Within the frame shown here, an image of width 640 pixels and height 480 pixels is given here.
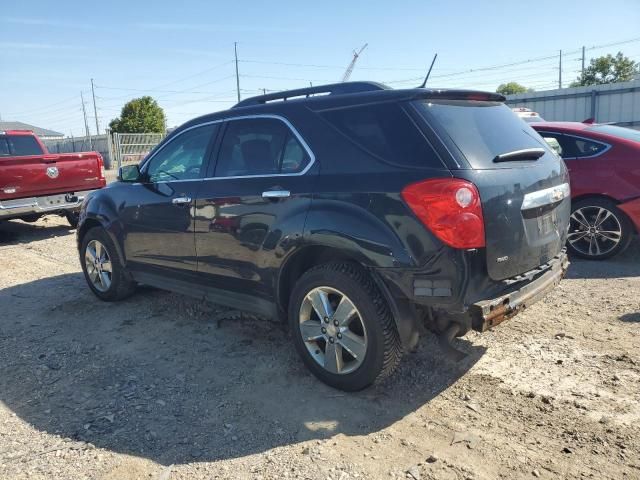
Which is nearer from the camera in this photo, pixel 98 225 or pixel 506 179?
pixel 506 179

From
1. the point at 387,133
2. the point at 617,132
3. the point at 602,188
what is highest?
the point at 387,133

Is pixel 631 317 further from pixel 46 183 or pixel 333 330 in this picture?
pixel 46 183

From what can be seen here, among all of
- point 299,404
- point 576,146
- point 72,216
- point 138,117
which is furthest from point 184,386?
point 138,117

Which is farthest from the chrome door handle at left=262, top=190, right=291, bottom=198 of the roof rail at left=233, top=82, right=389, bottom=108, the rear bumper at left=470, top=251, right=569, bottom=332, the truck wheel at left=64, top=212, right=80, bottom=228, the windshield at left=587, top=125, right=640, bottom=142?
the truck wheel at left=64, top=212, right=80, bottom=228

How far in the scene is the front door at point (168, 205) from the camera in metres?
4.44

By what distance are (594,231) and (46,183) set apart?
8.50 meters

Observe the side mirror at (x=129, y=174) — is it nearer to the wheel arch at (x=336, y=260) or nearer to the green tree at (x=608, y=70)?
the wheel arch at (x=336, y=260)

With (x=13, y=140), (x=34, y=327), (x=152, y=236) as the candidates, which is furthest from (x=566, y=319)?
(x=13, y=140)

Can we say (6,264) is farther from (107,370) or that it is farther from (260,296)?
(260,296)

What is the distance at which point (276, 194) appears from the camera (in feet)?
12.0

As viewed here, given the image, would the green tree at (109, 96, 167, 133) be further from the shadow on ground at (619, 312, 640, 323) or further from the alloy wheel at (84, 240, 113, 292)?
the shadow on ground at (619, 312, 640, 323)

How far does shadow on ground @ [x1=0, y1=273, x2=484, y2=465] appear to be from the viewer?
3.13 meters

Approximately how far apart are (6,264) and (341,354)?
20.7 ft

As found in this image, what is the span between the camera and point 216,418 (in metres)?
3.30
